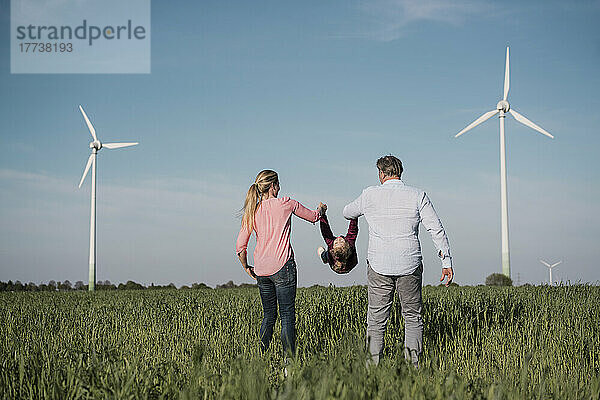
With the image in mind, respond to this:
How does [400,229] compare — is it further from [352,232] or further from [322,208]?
[322,208]

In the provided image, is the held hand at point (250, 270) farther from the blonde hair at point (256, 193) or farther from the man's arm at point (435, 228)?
the man's arm at point (435, 228)

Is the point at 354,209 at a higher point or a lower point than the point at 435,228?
higher

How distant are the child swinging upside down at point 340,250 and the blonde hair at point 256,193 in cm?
67

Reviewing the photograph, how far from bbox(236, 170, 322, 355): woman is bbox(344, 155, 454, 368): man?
0.79 meters

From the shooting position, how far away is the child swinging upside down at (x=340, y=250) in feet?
22.4

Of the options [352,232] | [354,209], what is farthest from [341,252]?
[354,209]

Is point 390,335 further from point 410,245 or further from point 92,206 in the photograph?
point 92,206

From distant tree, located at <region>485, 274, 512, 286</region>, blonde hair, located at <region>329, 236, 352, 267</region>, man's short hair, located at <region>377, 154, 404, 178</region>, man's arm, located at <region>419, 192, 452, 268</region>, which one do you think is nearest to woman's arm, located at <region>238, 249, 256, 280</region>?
blonde hair, located at <region>329, 236, 352, 267</region>

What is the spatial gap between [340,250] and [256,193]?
112 cm

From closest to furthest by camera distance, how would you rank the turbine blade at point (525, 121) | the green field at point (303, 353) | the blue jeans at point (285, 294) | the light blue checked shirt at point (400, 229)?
the green field at point (303, 353), the light blue checked shirt at point (400, 229), the blue jeans at point (285, 294), the turbine blade at point (525, 121)

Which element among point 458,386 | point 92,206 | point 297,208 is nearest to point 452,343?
point 297,208

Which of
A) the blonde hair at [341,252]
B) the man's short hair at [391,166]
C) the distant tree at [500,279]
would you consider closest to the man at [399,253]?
the man's short hair at [391,166]

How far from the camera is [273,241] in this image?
6641 millimetres

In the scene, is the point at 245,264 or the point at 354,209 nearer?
the point at 354,209
